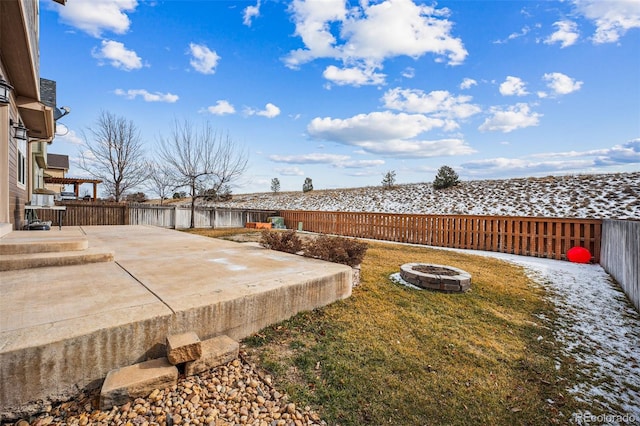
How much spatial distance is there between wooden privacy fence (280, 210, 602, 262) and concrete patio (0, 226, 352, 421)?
656 cm

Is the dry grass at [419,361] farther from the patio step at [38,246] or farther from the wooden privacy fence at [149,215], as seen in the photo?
the wooden privacy fence at [149,215]

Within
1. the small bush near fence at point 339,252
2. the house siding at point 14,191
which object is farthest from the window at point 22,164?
the small bush near fence at point 339,252

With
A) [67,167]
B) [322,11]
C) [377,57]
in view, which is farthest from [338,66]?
[67,167]

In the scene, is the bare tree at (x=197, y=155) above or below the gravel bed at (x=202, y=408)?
above

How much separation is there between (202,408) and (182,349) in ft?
1.20

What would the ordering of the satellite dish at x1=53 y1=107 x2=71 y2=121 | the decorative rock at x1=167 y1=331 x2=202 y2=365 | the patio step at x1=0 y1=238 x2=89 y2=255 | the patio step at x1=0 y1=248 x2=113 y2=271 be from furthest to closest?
the satellite dish at x1=53 y1=107 x2=71 y2=121 → the patio step at x1=0 y1=238 x2=89 y2=255 → the patio step at x1=0 y1=248 x2=113 y2=271 → the decorative rock at x1=167 y1=331 x2=202 y2=365

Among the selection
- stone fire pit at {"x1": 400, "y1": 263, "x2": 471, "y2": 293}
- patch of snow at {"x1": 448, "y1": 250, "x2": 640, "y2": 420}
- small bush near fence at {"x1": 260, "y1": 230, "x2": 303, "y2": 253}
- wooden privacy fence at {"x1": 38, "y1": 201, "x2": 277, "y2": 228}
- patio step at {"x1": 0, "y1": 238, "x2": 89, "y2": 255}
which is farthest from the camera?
wooden privacy fence at {"x1": 38, "y1": 201, "x2": 277, "y2": 228}

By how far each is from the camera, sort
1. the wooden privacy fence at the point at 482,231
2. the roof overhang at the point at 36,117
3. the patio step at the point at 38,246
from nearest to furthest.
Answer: the patio step at the point at 38,246, the roof overhang at the point at 36,117, the wooden privacy fence at the point at 482,231

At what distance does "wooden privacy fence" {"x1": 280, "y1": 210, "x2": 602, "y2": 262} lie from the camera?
6711mm

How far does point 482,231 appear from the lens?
26.9 ft

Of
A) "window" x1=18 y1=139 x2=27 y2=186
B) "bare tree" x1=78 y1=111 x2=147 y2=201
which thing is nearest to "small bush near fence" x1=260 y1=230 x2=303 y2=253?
"window" x1=18 y1=139 x2=27 y2=186

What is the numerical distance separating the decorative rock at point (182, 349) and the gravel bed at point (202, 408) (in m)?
0.14

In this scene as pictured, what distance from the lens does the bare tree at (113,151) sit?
14.4m

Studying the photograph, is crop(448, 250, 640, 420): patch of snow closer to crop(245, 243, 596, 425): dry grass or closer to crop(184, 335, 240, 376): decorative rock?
crop(245, 243, 596, 425): dry grass
